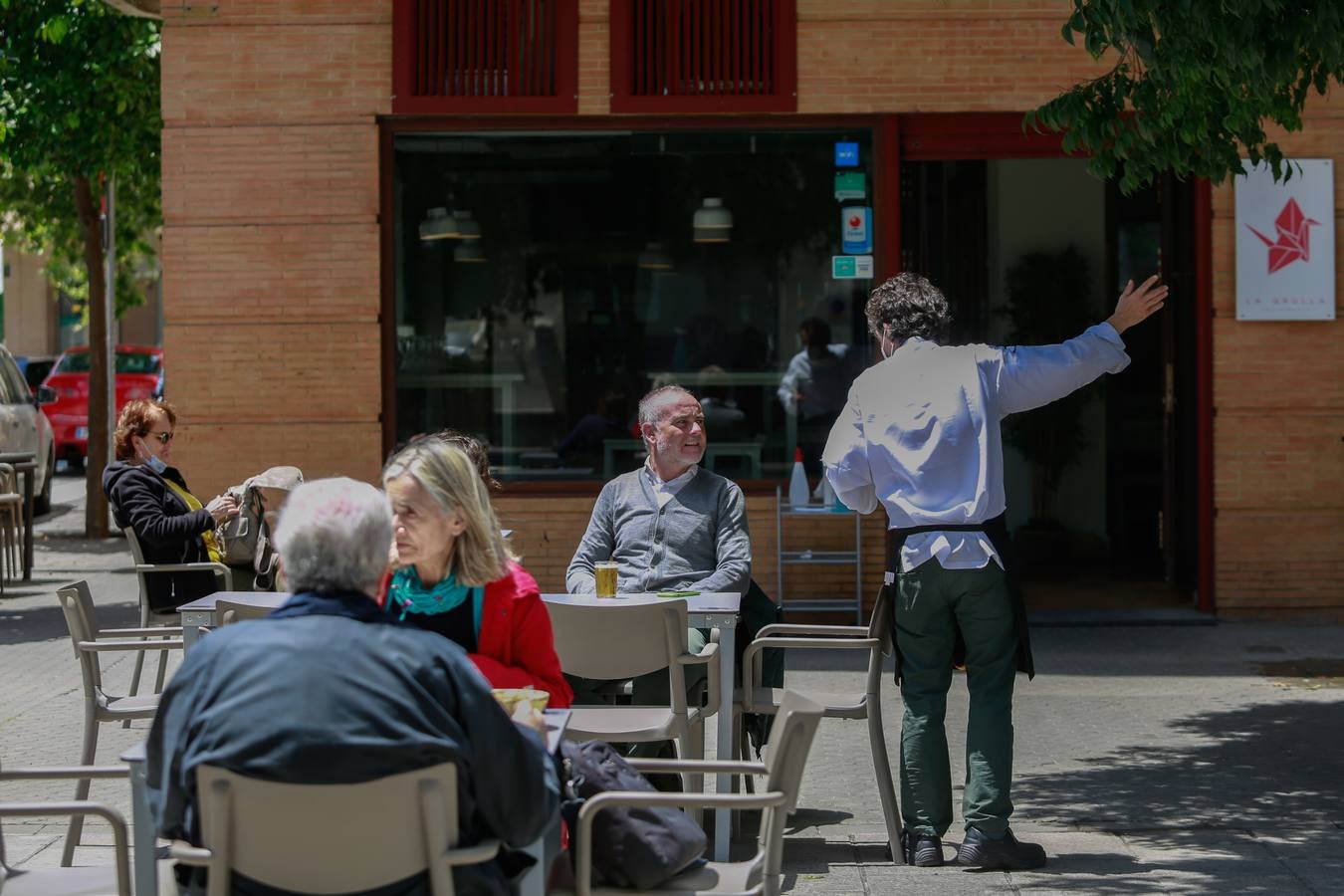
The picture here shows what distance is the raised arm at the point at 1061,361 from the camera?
6.05m

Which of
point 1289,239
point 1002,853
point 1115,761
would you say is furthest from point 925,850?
point 1289,239

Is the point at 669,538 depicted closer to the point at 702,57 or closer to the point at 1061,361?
the point at 1061,361

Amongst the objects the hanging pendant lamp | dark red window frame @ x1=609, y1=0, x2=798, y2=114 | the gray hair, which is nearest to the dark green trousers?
the gray hair

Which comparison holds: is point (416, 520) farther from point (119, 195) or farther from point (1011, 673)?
point (119, 195)

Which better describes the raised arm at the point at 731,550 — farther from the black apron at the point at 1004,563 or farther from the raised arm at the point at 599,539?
the black apron at the point at 1004,563

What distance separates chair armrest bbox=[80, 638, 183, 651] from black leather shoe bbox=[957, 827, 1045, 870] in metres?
2.94

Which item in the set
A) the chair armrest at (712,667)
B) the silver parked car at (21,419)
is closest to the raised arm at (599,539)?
the chair armrest at (712,667)

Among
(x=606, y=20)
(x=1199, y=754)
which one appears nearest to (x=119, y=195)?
(x=606, y=20)

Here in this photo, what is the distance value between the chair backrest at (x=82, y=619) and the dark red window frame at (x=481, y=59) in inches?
229

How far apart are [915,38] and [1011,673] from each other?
6194mm

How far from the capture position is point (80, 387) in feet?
89.2

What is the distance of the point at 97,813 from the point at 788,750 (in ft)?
4.86

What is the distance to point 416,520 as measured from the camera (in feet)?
15.1

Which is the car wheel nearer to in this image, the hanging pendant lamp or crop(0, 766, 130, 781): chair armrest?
the hanging pendant lamp
